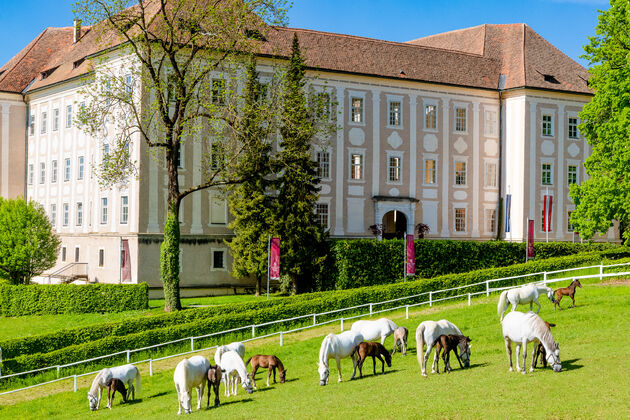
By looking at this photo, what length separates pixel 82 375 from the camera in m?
29.6

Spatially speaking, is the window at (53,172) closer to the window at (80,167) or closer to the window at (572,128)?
the window at (80,167)

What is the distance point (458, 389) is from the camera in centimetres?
1833

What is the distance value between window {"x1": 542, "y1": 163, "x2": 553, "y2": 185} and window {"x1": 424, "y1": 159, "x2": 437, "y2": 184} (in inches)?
324

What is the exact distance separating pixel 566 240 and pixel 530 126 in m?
9.09

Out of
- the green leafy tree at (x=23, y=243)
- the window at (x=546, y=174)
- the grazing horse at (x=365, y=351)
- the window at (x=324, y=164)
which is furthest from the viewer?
the window at (x=546, y=174)

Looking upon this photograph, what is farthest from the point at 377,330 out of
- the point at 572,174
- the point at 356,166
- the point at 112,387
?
the point at 572,174

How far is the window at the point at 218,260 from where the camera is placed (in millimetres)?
51781

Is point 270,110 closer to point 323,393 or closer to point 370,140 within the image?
point 370,140

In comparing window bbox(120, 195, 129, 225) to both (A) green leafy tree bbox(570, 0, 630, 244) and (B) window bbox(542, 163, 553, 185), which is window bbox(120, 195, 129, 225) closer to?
(A) green leafy tree bbox(570, 0, 630, 244)

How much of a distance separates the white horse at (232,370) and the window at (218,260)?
29.0 m

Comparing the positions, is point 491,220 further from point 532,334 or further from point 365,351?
point 532,334

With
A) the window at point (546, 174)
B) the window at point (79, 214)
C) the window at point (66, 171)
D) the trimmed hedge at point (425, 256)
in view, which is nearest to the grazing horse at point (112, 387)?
the trimmed hedge at point (425, 256)

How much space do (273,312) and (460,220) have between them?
26.6 metres

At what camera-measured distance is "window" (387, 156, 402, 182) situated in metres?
58.1
